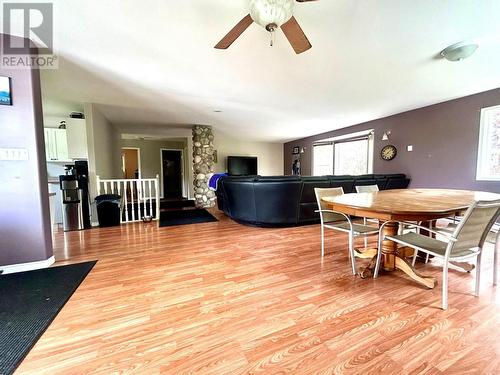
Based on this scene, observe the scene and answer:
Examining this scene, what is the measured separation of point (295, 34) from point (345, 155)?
17.4ft

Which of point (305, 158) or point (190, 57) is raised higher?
point (190, 57)

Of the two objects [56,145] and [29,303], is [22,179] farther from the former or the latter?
[56,145]

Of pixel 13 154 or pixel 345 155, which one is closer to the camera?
pixel 13 154

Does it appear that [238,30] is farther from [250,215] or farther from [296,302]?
[250,215]

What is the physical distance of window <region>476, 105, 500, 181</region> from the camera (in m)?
3.34

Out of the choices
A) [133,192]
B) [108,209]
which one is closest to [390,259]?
[108,209]

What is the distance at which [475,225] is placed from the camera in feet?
4.74

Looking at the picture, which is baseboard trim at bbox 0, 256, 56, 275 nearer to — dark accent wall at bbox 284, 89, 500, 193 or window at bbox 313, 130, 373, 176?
dark accent wall at bbox 284, 89, 500, 193

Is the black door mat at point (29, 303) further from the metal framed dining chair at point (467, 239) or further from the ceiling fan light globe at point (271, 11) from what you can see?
the metal framed dining chair at point (467, 239)

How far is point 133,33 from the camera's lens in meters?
1.91

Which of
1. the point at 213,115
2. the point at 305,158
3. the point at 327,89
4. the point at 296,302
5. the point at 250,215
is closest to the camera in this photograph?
the point at 296,302

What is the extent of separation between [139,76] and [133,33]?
969 mm

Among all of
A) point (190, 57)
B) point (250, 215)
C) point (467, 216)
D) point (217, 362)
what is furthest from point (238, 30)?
point (250, 215)

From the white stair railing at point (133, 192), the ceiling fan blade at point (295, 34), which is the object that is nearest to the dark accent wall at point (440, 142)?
the ceiling fan blade at point (295, 34)
